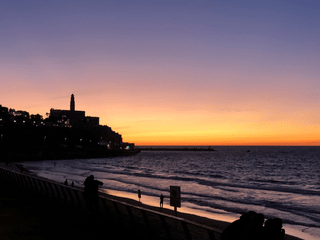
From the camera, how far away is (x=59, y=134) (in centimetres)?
19375

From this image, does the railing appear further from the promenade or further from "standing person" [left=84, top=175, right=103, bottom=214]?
"standing person" [left=84, top=175, right=103, bottom=214]

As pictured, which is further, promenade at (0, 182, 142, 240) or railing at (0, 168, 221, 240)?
promenade at (0, 182, 142, 240)

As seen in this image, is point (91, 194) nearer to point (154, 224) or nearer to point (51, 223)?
point (51, 223)

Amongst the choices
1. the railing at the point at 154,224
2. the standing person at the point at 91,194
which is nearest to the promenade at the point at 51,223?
the railing at the point at 154,224

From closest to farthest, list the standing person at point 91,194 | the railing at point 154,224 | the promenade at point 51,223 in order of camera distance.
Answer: the railing at point 154,224, the promenade at point 51,223, the standing person at point 91,194

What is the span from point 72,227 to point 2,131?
541 feet

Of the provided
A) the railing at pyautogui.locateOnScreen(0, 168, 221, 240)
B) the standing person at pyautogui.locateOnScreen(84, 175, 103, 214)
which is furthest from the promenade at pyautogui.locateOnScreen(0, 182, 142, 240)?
the standing person at pyautogui.locateOnScreen(84, 175, 103, 214)

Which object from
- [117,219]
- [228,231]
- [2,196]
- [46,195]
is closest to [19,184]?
[2,196]

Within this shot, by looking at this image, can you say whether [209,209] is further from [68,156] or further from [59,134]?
[59,134]

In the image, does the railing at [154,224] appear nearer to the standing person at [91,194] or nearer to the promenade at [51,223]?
the promenade at [51,223]

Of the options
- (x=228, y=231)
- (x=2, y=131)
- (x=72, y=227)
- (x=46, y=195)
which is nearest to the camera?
(x=228, y=231)

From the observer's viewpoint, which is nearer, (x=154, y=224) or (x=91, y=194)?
(x=154, y=224)

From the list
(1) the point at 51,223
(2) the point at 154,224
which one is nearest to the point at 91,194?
(1) the point at 51,223

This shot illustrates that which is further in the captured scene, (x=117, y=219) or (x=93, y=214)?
(x=93, y=214)
